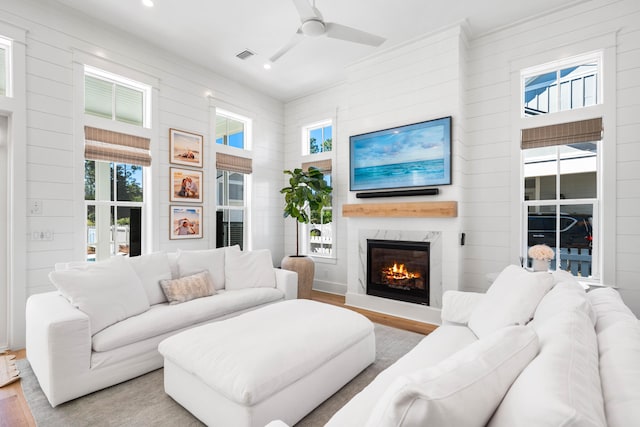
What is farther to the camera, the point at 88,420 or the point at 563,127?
the point at 563,127

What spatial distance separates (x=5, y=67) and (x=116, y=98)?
0.93m

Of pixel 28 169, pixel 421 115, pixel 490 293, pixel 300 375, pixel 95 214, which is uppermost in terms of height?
A: pixel 421 115

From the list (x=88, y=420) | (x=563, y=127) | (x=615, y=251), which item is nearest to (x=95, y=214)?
(x=88, y=420)

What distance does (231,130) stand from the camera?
16.5ft

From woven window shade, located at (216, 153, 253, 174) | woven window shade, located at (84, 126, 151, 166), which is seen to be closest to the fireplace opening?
woven window shade, located at (216, 153, 253, 174)

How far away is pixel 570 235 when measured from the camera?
3299mm

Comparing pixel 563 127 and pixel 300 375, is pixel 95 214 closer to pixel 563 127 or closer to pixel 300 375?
pixel 300 375

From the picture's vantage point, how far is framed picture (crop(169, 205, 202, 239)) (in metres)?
4.09

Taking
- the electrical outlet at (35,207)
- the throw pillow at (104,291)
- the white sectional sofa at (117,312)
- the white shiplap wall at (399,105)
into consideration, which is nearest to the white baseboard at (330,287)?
the white shiplap wall at (399,105)

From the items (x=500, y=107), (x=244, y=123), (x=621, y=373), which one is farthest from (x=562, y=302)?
(x=244, y=123)

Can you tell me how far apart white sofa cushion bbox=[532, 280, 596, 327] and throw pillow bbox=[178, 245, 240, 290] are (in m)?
2.93

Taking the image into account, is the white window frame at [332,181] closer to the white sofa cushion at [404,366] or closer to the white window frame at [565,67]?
the white window frame at [565,67]

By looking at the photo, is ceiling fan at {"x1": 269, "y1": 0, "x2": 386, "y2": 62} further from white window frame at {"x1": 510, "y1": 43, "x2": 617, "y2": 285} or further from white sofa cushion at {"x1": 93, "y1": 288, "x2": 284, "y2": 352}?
white sofa cushion at {"x1": 93, "y1": 288, "x2": 284, "y2": 352}

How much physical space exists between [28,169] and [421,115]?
4.15 metres
